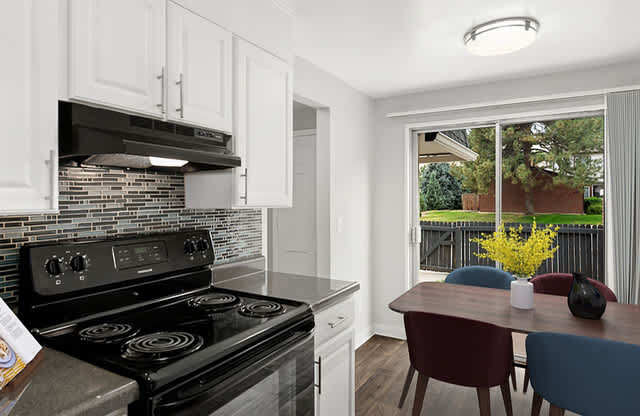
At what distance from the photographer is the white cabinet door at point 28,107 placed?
973mm

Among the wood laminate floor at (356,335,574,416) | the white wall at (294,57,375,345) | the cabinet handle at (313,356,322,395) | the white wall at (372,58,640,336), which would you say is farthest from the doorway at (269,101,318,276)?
the cabinet handle at (313,356,322,395)

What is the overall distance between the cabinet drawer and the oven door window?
15 cm

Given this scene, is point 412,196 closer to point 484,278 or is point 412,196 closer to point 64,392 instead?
point 484,278

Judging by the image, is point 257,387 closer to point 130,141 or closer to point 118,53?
point 130,141

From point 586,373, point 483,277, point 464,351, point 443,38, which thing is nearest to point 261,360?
point 464,351

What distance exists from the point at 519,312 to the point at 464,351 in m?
0.48

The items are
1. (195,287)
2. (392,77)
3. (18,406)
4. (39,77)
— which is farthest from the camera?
(392,77)

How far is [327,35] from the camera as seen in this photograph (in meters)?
2.47

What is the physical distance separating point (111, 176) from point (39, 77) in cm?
56

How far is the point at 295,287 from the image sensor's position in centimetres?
189

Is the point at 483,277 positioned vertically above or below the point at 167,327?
below

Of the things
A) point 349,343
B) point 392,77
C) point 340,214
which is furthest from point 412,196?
point 349,343

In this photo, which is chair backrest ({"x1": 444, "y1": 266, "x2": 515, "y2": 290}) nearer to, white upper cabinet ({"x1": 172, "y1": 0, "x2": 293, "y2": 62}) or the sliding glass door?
the sliding glass door

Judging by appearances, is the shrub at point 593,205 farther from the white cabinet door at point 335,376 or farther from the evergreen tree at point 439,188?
the white cabinet door at point 335,376
